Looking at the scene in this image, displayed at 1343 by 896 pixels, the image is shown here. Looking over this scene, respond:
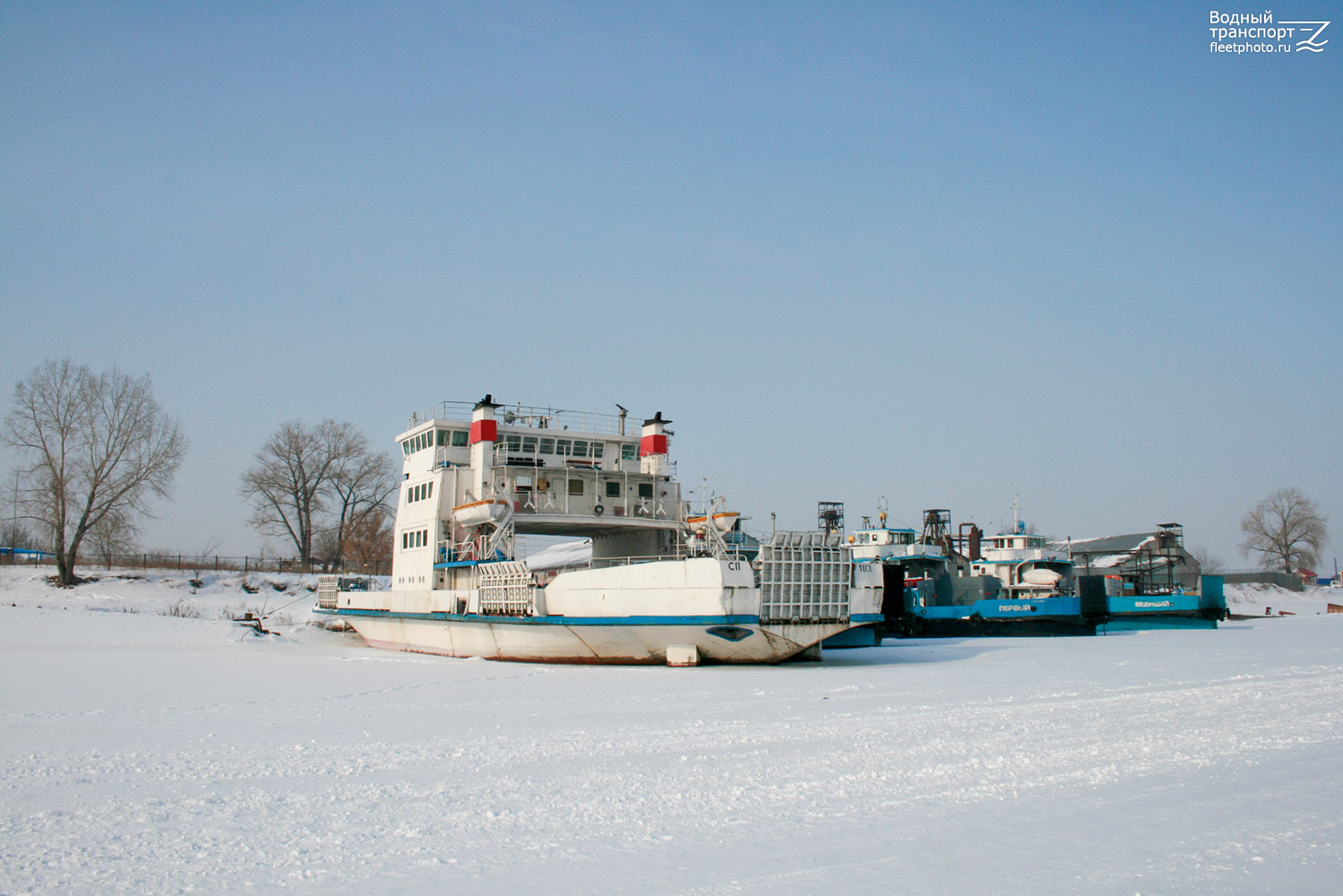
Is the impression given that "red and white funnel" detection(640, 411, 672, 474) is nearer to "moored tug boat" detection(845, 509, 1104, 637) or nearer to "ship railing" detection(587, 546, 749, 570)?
"ship railing" detection(587, 546, 749, 570)

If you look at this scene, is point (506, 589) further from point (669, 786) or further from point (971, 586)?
point (971, 586)

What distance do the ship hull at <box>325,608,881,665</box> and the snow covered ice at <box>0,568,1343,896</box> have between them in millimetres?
2784

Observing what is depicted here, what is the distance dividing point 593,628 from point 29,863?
45.3 feet

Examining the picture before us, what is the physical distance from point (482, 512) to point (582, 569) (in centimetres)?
275

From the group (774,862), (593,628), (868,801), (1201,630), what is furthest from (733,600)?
(1201,630)

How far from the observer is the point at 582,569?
20469 mm

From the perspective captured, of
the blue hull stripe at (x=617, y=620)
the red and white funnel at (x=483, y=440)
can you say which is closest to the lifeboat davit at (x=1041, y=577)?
the blue hull stripe at (x=617, y=620)

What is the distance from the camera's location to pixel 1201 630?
34094 mm

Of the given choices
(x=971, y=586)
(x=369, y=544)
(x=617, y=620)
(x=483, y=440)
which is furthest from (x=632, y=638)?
(x=369, y=544)

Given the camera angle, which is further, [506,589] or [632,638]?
[506,589]

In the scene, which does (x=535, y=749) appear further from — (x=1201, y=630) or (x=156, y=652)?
(x=1201, y=630)

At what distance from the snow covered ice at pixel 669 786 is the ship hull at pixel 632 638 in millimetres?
2784

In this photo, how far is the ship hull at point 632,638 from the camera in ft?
57.9

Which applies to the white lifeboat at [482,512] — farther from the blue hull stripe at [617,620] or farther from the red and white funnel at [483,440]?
the blue hull stripe at [617,620]
